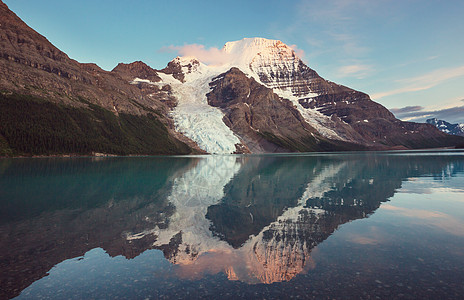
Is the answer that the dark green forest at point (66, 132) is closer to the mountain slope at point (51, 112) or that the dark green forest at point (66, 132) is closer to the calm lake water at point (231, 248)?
the mountain slope at point (51, 112)

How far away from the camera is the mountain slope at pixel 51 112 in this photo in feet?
385

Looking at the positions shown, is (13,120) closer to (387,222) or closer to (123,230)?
(123,230)

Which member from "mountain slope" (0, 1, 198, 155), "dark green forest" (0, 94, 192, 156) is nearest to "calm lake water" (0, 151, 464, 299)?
"dark green forest" (0, 94, 192, 156)

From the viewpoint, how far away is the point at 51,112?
14100cm

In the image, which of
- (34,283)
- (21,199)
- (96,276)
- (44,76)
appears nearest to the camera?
(34,283)

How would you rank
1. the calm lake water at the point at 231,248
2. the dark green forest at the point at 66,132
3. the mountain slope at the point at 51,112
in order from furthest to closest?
the mountain slope at the point at 51,112, the dark green forest at the point at 66,132, the calm lake water at the point at 231,248

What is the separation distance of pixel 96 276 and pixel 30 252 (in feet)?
14.2

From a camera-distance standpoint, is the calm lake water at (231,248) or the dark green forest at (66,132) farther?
the dark green forest at (66,132)

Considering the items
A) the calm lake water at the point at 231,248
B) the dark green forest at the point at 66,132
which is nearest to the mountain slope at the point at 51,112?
the dark green forest at the point at 66,132

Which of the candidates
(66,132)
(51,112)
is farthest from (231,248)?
(51,112)

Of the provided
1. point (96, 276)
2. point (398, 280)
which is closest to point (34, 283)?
point (96, 276)

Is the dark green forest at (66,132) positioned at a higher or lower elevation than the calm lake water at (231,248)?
higher

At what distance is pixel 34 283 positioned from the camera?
8984 mm

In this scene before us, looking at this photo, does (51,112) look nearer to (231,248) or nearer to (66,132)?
(66,132)
